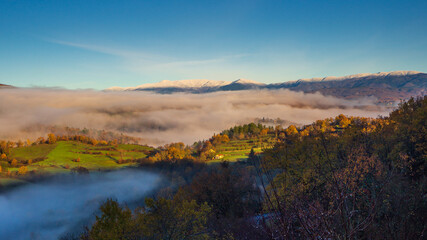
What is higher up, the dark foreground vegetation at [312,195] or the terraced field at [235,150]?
the dark foreground vegetation at [312,195]

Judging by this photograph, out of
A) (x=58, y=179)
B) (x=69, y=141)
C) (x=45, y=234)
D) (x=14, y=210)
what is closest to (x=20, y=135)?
(x=69, y=141)

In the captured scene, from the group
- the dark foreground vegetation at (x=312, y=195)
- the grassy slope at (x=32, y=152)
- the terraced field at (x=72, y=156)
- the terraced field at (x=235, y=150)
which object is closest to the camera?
the dark foreground vegetation at (x=312, y=195)

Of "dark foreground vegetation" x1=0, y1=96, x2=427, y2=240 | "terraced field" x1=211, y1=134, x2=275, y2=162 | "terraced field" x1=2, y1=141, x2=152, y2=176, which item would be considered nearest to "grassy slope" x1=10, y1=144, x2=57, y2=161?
"terraced field" x1=2, y1=141, x2=152, y2=176

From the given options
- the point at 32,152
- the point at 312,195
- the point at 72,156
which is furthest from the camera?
the point at 32,152

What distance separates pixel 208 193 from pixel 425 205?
2570cm

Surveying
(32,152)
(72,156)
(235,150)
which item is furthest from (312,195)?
(32,152)

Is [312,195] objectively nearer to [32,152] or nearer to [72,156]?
[72,156]

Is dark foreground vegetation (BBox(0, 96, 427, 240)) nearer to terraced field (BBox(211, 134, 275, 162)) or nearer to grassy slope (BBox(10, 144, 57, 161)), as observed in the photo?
terraced field (BBox(211, 134, 275, 162))

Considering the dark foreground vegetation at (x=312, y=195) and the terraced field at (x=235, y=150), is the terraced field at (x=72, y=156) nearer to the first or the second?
the terraced field at (x=235, y=150)

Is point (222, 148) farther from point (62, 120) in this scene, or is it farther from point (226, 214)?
point (62, 120)

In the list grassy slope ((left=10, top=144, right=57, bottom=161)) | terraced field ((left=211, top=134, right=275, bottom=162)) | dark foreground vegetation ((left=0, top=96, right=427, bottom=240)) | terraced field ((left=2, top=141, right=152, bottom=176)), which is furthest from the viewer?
grassy slope ((left=10, top=144, right=57, bottom=161))

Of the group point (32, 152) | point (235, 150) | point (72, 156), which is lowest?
point (72, 156)

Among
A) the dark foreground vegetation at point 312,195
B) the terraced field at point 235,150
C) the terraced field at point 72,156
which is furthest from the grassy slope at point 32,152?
the dark foreground vegetation at point 312,195

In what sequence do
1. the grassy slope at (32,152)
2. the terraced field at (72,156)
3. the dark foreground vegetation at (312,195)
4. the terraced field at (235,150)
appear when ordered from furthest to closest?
the grassy slope at (32,152)
the terraced field at (72,156)
the terraced field at (235,150)
the dark foreground vegetation at (312,195)
